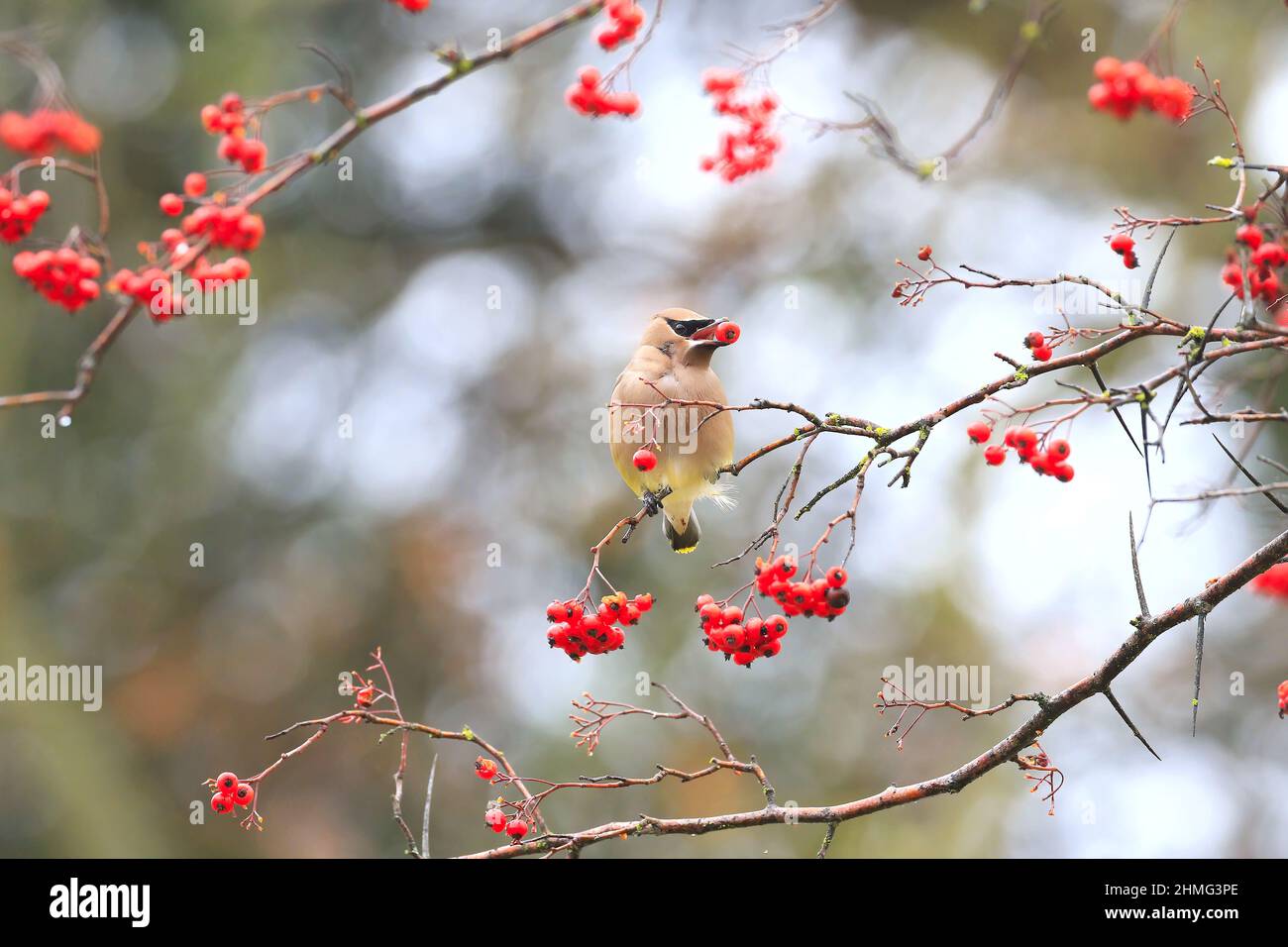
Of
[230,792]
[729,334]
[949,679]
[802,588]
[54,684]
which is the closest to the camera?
[802,588]

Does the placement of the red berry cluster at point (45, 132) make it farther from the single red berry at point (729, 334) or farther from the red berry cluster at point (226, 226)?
the single red berry at point (729, 334)

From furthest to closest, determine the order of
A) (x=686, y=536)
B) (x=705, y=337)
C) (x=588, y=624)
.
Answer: (x=686, y=536) → (x=705, y=337) → (x=588, y=624)

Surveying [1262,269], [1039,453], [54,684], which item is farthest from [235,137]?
[54,684]

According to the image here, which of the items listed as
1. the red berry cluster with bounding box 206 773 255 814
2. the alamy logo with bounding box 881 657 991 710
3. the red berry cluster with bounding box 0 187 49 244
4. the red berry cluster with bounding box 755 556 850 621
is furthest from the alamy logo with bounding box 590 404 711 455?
the alamy logo with bounding box 881 657 991 710

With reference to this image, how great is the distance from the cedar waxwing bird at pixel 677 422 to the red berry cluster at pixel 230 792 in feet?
5.95

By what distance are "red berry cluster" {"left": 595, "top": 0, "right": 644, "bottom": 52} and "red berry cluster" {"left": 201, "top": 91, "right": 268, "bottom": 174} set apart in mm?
660

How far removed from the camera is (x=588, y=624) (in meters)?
3.02

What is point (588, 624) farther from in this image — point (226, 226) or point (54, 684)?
point (54, 684)

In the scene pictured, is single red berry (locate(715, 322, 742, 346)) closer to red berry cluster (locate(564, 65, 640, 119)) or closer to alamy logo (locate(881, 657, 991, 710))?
red berry cluster (locate(564, 65, 640, 119))

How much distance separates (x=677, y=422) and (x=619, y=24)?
2228 millimetres

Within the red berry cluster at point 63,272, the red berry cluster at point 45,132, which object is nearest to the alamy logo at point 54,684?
the red berry cluster at point 63,272

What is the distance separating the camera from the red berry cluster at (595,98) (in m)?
2.85
